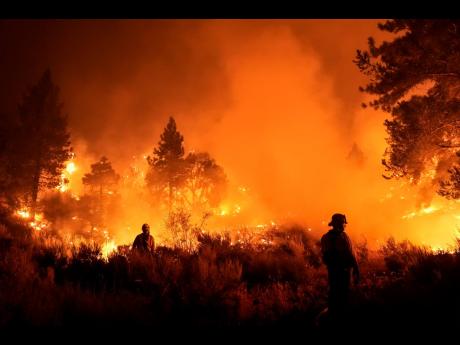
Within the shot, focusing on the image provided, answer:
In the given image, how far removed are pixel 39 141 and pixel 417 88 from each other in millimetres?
34817

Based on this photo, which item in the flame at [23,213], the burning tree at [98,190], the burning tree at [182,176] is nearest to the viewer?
the flame at [23,213]

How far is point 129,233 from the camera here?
42844 mm

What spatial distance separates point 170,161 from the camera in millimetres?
41281

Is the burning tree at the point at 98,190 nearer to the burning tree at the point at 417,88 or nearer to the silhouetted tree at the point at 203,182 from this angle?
the silhouetted tree at the point at 203,182

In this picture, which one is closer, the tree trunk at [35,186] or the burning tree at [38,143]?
the tree trunk at [35,186]

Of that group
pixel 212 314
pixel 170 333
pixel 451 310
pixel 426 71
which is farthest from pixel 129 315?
pixel 426 71

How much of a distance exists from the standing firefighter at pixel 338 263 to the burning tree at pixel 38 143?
32.4 metres

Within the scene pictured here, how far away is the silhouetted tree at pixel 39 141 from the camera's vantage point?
104ft

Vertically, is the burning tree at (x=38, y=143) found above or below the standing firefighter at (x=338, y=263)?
above

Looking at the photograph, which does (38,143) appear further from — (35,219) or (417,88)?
(417,88)

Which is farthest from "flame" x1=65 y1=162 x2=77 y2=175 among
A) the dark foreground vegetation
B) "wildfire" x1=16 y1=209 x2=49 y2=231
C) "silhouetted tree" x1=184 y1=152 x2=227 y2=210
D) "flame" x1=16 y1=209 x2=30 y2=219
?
the dark foreground vegetation

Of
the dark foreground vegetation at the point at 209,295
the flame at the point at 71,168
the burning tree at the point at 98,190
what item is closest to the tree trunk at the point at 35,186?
the burning tree at the point at 98,190

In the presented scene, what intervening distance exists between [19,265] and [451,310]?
9449 mm

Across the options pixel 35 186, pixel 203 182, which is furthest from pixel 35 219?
A: pixel 203 182
